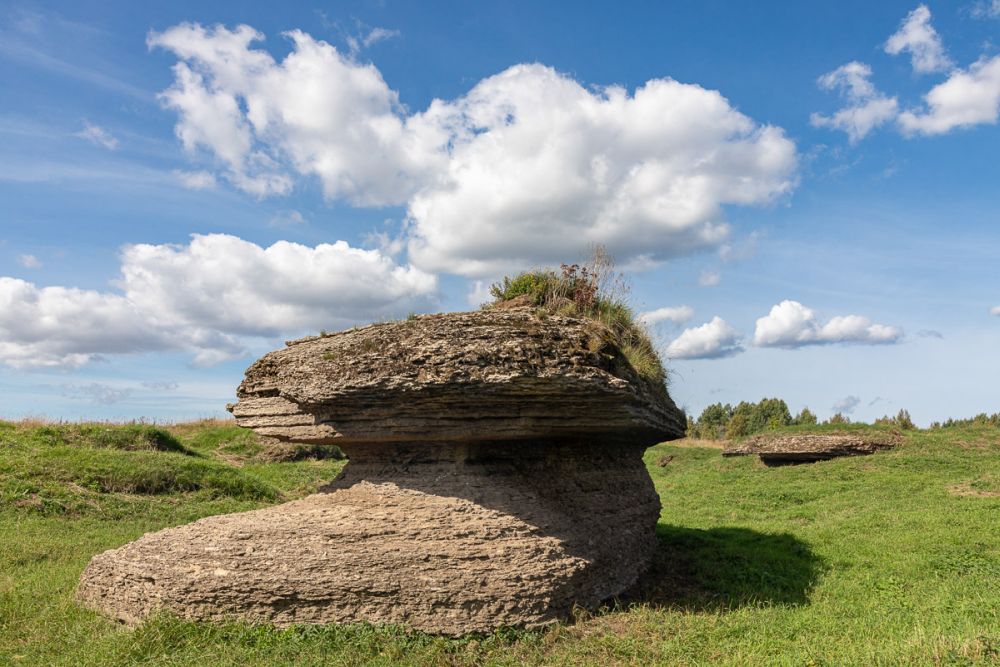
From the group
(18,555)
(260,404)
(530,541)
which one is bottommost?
(18,555)

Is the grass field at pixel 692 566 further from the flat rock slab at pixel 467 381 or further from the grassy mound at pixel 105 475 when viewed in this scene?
the flat rock slab at pixel 467 381

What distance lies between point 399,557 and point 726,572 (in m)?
7.06

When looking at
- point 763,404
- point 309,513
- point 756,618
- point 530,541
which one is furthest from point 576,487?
point 763,404

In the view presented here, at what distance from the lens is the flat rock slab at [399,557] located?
896 centimetres

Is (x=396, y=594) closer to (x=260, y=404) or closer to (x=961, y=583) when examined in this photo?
(x=260, y=404)

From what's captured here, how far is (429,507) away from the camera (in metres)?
9.71

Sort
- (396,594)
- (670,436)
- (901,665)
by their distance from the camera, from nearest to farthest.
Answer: (901,665) < (396,594) < (670,436)

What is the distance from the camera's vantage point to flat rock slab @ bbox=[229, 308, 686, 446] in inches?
355

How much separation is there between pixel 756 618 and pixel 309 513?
6985mm

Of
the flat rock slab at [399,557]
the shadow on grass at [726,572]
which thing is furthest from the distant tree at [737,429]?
the flat rock slab at [399,557]

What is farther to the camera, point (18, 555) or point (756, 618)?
point (18, 555)

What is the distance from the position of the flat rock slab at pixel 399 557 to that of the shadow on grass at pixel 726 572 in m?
1.41

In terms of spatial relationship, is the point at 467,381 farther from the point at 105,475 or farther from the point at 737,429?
the point at 737,429

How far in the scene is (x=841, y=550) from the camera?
14.7m
